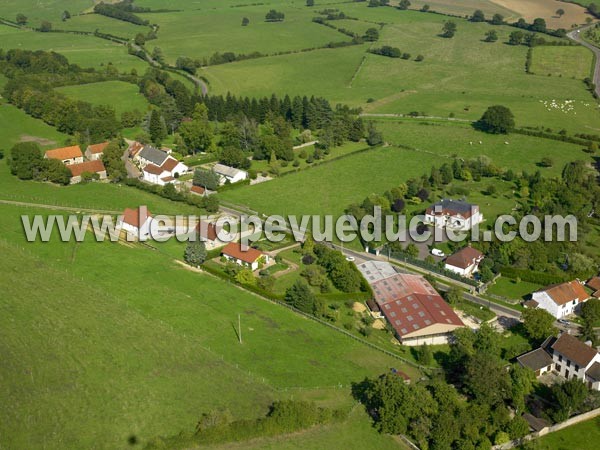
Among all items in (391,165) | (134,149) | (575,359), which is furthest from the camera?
(134,149)

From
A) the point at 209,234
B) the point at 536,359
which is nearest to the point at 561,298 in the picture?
the point at 536,359

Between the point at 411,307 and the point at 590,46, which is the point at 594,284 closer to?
the point at 411,307

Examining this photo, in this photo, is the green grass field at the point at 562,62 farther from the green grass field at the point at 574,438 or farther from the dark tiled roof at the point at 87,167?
the green grass field at the point at 574,438

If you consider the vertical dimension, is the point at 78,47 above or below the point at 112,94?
above

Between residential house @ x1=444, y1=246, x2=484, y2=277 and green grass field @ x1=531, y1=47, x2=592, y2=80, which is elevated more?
green grass field @ x1=531, y1=47, x2=592, y2=80

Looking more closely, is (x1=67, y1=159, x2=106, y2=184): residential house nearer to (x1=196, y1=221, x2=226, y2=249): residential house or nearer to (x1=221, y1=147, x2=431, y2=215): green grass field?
(x1=221, y1=147, x2=431, y2=215): green grass field

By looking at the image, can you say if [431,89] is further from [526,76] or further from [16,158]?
[16,158]

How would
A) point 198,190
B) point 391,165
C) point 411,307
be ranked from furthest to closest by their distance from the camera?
1. point 391,165
2. point 198,190
3. point 411,307

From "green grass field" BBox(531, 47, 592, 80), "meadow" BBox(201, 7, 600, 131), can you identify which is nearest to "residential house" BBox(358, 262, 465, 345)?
"meadow" BBox(201, 7, 600, 131)
